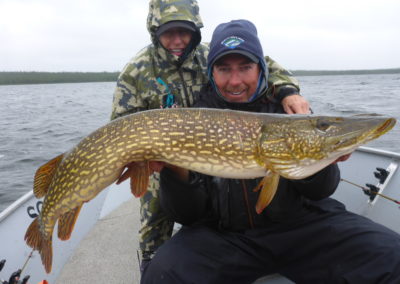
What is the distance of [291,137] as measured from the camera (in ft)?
6.21

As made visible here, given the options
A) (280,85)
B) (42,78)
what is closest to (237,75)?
(280,85)

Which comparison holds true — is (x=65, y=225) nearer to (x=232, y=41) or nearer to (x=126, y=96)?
(x=126, y=96)

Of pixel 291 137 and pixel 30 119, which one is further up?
pixel 291 137

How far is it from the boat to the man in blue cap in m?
0.25

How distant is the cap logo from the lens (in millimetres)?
2256

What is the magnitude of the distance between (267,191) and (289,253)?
0.49m

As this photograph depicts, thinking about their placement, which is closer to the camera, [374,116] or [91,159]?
[374,116]

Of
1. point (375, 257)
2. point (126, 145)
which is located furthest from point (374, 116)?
point (126, 145)

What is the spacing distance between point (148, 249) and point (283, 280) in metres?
1.21

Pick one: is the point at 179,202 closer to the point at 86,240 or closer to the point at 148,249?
the point at 148,249

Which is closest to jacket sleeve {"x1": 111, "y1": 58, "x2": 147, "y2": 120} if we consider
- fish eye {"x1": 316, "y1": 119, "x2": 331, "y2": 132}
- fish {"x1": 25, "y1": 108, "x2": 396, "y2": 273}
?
fish {"x1": 25, "y1": 108, "x2": 396, "y2": 273}

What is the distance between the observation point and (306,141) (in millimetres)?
1864

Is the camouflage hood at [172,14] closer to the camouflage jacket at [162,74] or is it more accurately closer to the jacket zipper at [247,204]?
the camouflage jacket at [162,74]

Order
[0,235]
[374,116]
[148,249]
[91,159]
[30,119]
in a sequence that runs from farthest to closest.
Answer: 1. [30,119]
2. [148,249]
3. [0,235]
4. [91,159]
5. [374,116]
